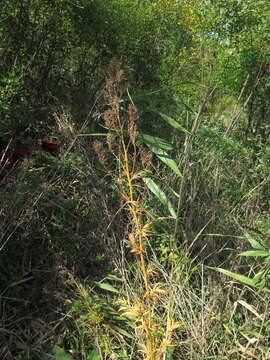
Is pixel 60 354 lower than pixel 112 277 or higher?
lower

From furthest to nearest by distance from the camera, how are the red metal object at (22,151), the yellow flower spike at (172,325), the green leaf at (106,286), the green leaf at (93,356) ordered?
1. the red metal object at (22,151)
2. the green leaf at (106,286)
3. the green leaf at (93,356)
4. the yellow flower spike at (172,325)

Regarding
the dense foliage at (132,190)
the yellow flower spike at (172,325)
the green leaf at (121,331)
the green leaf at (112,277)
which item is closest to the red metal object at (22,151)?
the dense foliage at (132,190)

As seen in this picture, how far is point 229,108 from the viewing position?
5355mm

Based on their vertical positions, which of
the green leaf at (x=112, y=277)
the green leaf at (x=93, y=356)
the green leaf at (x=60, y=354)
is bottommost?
the green leaf at (x=60, y=354)

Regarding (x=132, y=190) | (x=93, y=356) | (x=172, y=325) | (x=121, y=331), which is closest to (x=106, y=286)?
(x=121, y=331)

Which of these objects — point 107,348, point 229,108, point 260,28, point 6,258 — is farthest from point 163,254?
point 229,108

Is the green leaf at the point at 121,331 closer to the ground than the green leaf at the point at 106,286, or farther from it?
closer to the ground

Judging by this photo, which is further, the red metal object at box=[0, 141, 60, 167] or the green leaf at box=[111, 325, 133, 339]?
the red metal object at box=[0, 141, 60, 167]

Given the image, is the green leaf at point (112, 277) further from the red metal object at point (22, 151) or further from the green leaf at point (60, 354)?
the red metal object at point (22, 151)

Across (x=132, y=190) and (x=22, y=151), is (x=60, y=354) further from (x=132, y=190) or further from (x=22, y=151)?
(x=22, y=151)

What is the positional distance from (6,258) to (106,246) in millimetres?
513

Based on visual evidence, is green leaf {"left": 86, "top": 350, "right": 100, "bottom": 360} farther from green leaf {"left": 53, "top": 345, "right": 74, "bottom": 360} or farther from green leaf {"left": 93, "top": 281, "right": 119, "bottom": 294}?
green leaf {"left": 93, "top": 281, "right": 119, "bottom": 294}

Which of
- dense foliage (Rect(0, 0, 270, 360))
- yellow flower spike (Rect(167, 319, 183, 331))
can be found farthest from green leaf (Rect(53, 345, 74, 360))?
yellow flower spike (Rect(167, 319, 183, 331))

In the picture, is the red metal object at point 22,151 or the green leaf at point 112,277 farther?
the red metal object at point 22,151
